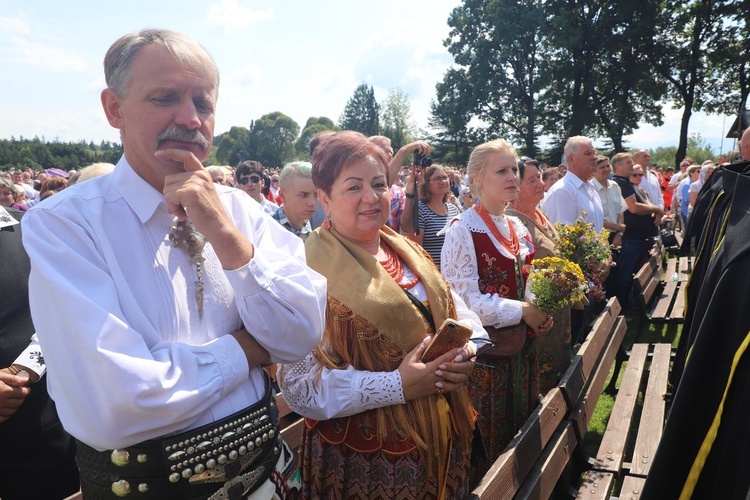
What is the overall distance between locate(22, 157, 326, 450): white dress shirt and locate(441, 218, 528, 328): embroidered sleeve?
1.70m

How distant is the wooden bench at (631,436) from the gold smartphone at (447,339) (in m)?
1.50

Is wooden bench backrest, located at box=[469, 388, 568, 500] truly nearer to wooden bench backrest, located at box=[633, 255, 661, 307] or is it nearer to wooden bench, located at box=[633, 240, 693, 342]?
wooden bench, located at box=[633, 240, 693, 342]

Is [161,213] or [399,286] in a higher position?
[161,213]

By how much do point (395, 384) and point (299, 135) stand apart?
92.9 meters

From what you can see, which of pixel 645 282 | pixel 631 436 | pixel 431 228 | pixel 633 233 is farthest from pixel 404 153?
pixel 633 233

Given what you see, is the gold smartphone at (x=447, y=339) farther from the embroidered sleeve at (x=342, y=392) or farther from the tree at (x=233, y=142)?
the tree at (x=233, y=142)

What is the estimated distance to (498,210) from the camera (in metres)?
3.54

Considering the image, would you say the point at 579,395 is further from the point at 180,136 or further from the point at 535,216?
the point at 180,136

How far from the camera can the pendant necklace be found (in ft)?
5.05

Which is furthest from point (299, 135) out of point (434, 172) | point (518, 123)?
point (434, 172)

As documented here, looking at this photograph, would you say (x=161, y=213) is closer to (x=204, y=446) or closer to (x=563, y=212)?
(x=204, y=446)

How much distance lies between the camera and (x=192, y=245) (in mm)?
1547

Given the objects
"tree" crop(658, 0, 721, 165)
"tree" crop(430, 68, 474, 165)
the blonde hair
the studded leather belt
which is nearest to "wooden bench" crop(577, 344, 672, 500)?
the blonde hair

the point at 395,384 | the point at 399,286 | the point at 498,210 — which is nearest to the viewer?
the point at 395,384
